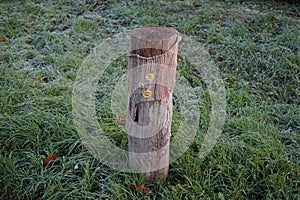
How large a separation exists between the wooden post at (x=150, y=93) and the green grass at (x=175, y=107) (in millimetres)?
213

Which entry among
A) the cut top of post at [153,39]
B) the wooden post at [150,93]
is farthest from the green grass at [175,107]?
the cut top of post at [153,39]

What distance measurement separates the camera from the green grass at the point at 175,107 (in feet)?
7.11

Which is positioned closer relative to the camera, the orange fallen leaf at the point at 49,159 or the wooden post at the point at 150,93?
the wooden post at the point at 150,93

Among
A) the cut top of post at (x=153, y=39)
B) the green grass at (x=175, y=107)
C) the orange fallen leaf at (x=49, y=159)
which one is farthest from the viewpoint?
the orange fallen leaf at (x=49, y=159)

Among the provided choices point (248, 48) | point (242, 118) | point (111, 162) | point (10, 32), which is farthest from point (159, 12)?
point (111, 162)

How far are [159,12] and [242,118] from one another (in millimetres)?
3030

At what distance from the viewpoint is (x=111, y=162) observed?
7.51ft

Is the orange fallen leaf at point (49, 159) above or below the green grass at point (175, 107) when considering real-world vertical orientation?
below

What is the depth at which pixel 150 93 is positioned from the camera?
1890mm

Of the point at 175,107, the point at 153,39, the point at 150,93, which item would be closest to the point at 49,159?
the point at 150,93

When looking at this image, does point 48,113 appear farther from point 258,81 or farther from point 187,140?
point 258,81

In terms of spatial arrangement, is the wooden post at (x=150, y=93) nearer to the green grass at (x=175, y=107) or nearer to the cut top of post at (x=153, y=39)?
the cut top of post at (x=153, y=39)

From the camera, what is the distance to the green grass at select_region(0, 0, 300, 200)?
2.17 m

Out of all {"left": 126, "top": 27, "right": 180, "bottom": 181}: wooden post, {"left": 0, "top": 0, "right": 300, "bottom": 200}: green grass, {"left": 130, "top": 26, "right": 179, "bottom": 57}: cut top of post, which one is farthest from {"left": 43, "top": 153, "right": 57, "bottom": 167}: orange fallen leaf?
{"left": 130, "top": 26, "right": 179, "bottom": 57}: cut top of post
